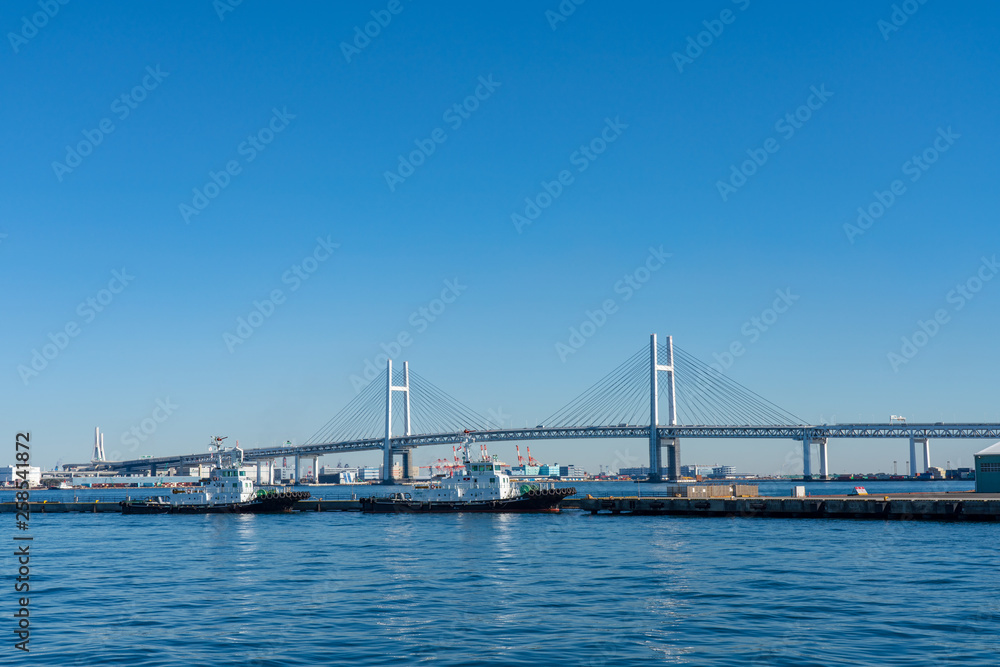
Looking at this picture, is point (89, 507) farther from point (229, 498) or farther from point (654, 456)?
point (654, 456)

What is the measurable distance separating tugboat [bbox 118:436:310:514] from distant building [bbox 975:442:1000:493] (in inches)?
2506

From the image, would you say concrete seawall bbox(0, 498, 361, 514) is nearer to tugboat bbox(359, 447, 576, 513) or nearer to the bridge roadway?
tugboat bbox(359, 447, 576, 513)

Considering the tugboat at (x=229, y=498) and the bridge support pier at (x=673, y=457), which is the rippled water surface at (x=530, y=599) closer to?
the tugboat at (x=229, y=498)

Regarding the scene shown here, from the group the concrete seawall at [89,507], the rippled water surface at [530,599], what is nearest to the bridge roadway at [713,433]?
the concrete seawall at [89,507]

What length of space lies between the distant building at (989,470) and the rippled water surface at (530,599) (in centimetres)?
2258

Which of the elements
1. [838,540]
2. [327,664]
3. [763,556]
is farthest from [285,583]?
[838,540]

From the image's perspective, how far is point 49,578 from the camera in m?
40.2

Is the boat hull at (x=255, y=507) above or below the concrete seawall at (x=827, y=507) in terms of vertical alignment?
below

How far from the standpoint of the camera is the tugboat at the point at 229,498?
92062 millimetres

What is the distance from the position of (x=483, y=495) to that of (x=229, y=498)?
91.7ft

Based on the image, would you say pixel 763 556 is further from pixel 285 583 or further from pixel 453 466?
pixel 453 466

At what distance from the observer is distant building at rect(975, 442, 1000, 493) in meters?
76.8

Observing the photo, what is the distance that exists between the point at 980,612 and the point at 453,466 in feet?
212

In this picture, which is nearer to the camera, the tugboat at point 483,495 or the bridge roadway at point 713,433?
the tugboat at point 483,495
